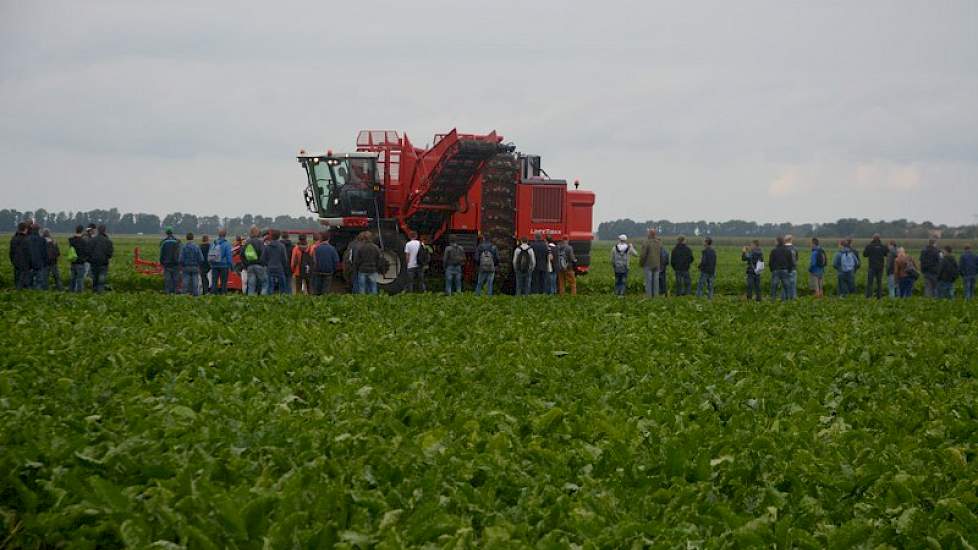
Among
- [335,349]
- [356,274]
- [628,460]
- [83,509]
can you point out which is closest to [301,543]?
[83,509]

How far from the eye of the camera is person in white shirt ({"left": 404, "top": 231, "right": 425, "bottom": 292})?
28.4 meters

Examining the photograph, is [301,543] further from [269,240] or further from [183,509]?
[269,240]

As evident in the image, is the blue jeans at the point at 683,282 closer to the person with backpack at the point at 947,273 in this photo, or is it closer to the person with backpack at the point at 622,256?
the person with backpack at the point at 622,256

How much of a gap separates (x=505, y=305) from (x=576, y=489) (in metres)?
12.6

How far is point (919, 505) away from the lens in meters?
6.20

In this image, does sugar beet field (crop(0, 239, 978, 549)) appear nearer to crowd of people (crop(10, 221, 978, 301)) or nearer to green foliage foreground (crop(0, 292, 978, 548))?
green foliage foreground (crop(0, 292, 978, 548))

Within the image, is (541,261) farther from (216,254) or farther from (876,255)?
(876,255)

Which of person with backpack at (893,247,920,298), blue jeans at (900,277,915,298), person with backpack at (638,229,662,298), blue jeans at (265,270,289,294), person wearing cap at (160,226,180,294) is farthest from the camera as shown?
blue jeans at (900,277,915,298)

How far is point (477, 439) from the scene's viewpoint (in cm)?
723

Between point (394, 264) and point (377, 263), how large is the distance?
154 inches

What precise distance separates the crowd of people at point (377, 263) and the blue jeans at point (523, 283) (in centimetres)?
3

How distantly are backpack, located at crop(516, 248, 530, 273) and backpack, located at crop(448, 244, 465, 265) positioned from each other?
1.35 meters

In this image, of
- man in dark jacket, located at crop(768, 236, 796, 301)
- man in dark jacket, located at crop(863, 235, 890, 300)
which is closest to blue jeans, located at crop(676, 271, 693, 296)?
man in dark jacket, located at crop(768, 236, 796, 301)

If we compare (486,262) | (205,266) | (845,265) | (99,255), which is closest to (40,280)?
(99,255)
